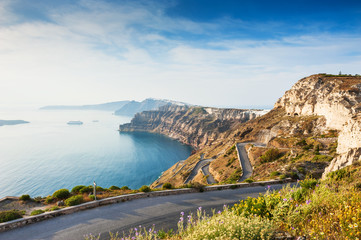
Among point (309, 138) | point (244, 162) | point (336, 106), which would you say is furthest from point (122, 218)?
point (336, 106)

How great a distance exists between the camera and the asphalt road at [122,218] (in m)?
10.5

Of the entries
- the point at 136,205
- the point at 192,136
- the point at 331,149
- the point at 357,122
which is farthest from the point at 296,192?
the point at 192,136

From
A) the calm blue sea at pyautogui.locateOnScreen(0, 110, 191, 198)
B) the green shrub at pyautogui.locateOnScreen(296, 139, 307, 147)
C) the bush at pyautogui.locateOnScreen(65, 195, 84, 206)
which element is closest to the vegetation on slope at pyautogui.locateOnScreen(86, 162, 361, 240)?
the bush at pyautogui.locateOnScreen(65, 195, 84, 206)

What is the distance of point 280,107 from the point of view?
8350cm

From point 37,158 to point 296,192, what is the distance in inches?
5679

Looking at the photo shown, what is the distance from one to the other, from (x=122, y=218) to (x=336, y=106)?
Result: 59020 millimetres

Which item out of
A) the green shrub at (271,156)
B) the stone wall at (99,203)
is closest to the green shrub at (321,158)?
the green shrub at (271,156)

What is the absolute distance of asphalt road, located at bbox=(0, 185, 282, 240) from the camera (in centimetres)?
1048

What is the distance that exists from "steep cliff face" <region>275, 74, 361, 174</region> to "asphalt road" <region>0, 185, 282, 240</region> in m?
15.6

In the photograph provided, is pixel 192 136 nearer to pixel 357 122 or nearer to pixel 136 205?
pixel 357 122

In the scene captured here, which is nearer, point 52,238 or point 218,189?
point 52,238

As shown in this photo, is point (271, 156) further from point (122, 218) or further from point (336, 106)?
point (122, 218)

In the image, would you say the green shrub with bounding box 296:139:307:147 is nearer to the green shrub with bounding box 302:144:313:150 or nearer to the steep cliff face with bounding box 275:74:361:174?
the green shrub with bounding box 302:144:313:150

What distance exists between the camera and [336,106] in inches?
1800
